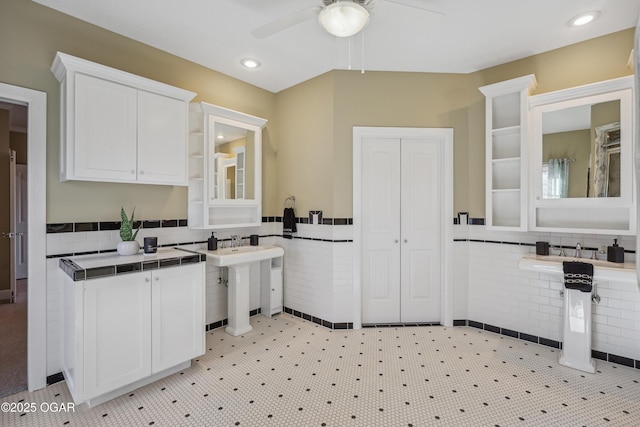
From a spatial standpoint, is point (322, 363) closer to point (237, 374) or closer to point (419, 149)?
point (237, 374)

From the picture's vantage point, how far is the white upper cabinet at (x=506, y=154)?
9.39 ft

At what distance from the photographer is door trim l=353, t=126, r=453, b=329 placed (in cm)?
335

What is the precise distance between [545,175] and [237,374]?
3208 millimetres

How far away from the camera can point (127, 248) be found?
246 cm

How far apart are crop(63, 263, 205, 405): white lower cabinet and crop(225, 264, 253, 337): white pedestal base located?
68 centimetres

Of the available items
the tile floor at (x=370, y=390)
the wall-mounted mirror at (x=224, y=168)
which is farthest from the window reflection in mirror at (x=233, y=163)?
the tile floor at (x=370, y=390)

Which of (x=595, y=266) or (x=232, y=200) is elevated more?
(x=232, y=200)

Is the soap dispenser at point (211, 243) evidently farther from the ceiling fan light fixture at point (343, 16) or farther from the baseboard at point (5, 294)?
the baseboard at point (5, 294)

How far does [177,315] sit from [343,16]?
2.43m

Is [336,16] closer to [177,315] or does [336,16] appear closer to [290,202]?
[290,202]

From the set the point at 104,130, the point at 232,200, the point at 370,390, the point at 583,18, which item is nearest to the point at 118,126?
the point at 104,130

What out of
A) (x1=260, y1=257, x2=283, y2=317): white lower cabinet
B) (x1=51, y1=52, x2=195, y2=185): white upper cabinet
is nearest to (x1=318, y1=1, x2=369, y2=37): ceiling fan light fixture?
A: (x1=51, y1=52, x2=195, y2=185): white upper cabinet

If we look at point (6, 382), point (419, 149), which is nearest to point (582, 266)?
point (419, 149)

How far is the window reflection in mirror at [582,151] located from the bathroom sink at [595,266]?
56cm
